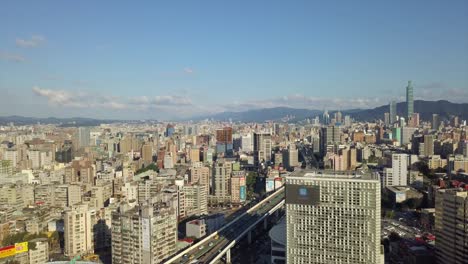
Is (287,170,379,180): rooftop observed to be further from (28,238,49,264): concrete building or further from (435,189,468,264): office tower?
(28,238,49,264): concrete building

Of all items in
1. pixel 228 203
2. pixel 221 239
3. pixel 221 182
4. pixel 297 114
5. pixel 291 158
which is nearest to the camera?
pixel 221 239

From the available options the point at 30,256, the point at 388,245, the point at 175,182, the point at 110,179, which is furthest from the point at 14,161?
the point at 388,245

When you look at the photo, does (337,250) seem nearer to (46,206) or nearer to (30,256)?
(30,256)

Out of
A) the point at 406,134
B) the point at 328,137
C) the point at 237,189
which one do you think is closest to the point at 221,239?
the point at 237,189

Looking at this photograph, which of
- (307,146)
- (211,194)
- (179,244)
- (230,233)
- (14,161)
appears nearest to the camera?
(179,244)

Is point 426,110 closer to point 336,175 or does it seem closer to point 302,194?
point 336,175

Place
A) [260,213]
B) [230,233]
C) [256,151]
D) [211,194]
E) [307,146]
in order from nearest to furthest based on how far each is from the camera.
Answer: [230,233] → [260,213] → [211,194] → [256,151] → [307,146]
